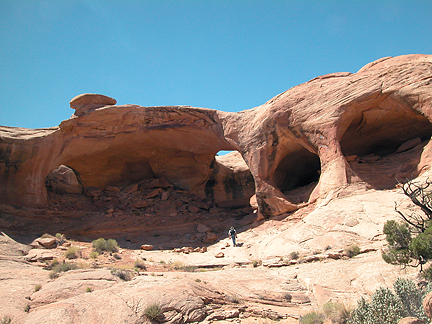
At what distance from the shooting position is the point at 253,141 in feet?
50.7

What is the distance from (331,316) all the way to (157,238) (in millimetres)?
11526

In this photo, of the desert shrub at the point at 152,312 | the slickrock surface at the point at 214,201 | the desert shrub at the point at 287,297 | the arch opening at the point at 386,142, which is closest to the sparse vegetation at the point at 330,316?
the slickrock surface at the point at 214,201

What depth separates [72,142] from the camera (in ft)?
57.1

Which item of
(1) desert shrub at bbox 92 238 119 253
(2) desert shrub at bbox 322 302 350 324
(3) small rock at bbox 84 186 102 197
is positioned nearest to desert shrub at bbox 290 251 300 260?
(2) desert shrub at bbox 322 302 350 324

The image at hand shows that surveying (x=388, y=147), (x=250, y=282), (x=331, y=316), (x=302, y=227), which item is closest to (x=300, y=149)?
(x=388, y=147)

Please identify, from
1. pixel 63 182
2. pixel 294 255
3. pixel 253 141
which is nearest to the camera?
pixel 294 255

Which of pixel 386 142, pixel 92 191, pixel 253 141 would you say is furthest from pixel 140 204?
pixel 386 142

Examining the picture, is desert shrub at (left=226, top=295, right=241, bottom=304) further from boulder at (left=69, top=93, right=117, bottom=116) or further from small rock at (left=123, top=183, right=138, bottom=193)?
small rock at (left=123, top=183, right=138, bottom=193)

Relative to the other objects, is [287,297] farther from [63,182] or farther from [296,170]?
[63,182]

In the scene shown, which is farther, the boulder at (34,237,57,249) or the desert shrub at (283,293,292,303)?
the boulder at (34,237,57,249)

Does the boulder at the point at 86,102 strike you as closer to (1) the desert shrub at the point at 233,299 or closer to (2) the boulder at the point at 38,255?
(2) the boulder at the point at 38,255

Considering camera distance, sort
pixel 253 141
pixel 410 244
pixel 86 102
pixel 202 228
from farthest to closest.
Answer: pixel 86 102 < pixel 202 228 < pixel 253 141 < pixel 410 244

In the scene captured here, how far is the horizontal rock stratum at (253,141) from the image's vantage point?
39.5ft

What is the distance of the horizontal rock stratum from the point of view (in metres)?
12.1
